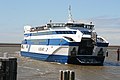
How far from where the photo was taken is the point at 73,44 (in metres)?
43.7

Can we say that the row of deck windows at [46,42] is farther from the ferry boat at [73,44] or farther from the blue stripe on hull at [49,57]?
the blue stripe on hull at [49,57]

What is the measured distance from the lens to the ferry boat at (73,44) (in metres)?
44.3

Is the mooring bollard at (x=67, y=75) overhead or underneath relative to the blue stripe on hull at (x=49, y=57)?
overhead

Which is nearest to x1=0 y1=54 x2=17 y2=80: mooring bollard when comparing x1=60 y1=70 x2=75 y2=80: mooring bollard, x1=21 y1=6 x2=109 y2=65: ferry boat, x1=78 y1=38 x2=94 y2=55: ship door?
x1=60 y1=70 x2=75 y2=80: mooring bollard

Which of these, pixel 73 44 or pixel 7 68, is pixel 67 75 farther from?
pixel 73 44

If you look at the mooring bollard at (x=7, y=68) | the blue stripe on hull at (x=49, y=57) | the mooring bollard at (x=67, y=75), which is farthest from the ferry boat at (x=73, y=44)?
the mooring bollard at (x=7, y=68)

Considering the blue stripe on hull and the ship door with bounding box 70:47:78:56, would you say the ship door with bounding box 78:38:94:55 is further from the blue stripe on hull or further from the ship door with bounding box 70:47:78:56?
the blue stripe on hull

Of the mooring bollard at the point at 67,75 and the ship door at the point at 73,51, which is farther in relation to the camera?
the ship door at the point at 73,51

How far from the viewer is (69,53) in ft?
145

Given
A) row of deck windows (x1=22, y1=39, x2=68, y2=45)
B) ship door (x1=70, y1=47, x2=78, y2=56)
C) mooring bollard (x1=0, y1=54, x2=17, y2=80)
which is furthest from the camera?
row of deck windows (x1=22, y1=39, x2=68, y2=45)

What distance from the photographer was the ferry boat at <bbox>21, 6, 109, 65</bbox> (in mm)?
44344

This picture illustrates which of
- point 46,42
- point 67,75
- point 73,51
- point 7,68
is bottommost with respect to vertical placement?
point 67,75

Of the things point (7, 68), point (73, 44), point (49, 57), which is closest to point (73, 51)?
point (73, 44)

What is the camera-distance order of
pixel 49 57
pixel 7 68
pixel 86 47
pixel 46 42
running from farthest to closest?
pixel 46 42 → pixel 49 57 → pixel 86 47 → pixel 7 68
